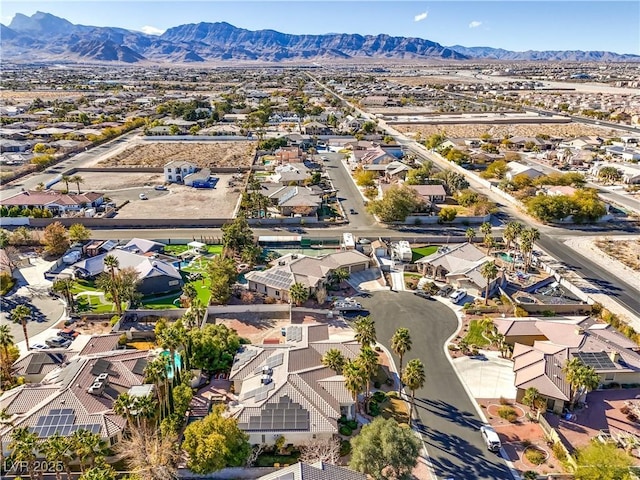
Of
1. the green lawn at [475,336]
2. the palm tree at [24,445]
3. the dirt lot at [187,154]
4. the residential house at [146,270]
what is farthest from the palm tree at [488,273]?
the dirt lot at [187,154]

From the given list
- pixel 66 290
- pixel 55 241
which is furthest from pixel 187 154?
pixel 66 290

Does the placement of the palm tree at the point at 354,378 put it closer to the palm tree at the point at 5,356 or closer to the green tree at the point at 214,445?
the green tree at the point at 214,445

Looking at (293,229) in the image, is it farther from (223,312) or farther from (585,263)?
(585,263)

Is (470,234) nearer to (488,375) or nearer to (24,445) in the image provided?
(488,375)

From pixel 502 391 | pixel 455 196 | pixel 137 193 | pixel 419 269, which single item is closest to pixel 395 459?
pixel 502 391

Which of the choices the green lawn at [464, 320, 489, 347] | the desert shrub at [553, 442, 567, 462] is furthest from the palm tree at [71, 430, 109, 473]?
the green lawn at [464, 320, 489, 347]

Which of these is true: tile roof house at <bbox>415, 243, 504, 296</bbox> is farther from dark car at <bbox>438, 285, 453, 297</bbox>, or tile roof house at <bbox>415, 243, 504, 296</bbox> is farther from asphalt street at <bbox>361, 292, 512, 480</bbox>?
asphalt street at <bbox>361, 292, 512, 480</bbox>
